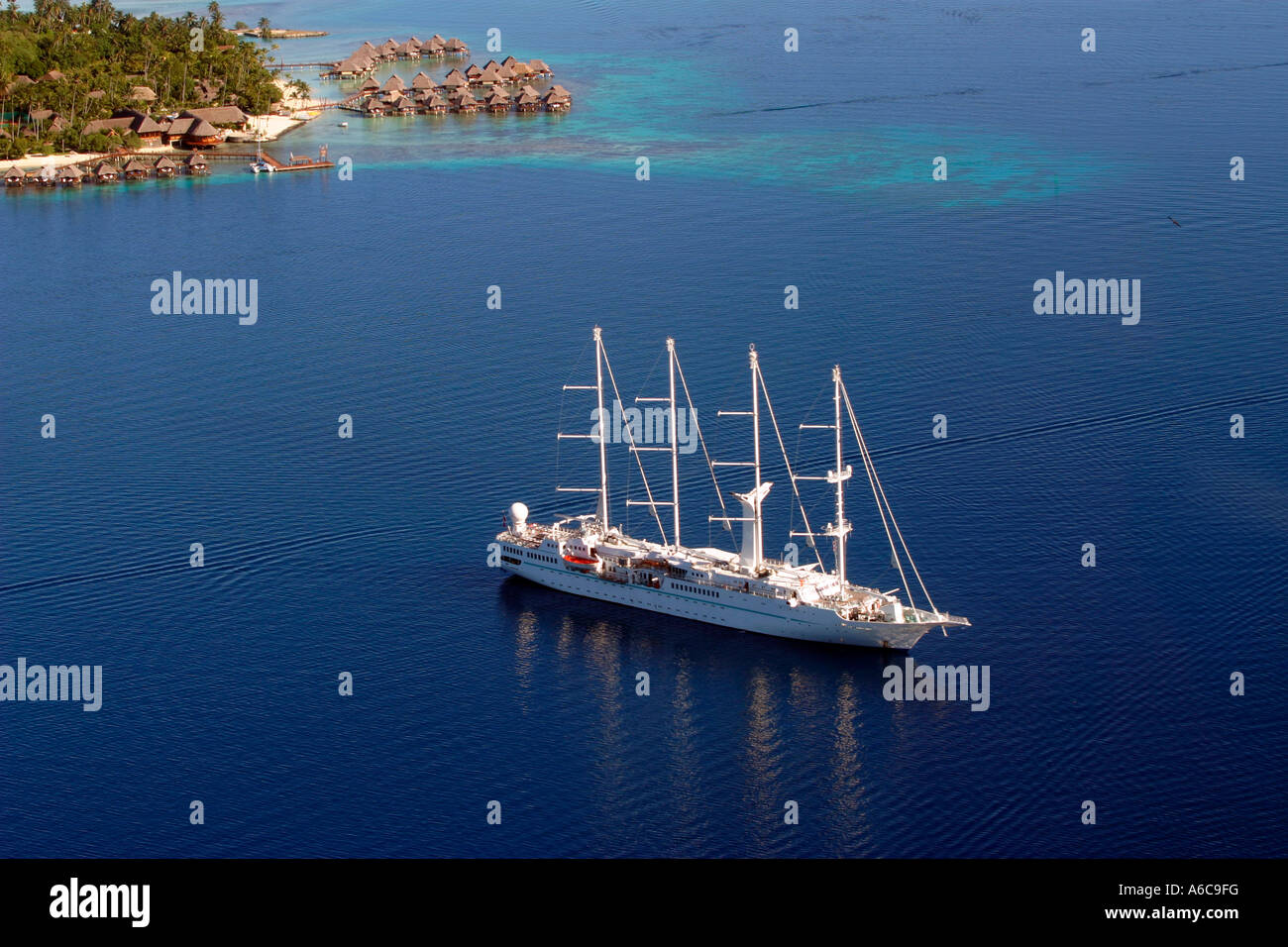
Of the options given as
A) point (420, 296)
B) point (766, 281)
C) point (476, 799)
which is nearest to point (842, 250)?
point (766, 281)

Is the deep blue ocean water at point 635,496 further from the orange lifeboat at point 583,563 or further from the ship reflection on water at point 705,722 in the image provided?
the orange lifeboat at point 583,563

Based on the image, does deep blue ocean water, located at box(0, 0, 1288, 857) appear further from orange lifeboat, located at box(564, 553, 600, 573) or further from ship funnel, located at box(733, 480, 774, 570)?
ship funnel, located at box(733, 480, 774, 570)

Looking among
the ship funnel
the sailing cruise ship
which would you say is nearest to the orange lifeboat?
the sailing cruise ship

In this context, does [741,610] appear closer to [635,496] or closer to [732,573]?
[732,573]

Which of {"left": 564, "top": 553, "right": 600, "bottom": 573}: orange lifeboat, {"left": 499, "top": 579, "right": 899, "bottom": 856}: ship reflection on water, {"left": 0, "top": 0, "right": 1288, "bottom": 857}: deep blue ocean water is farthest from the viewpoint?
{"left": 564, "top": 553, "right": 600, "bottom": 573}: orange lifeboat

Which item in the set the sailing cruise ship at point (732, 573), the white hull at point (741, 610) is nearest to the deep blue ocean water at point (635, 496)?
Answer: the white hull at point (741, 610)
